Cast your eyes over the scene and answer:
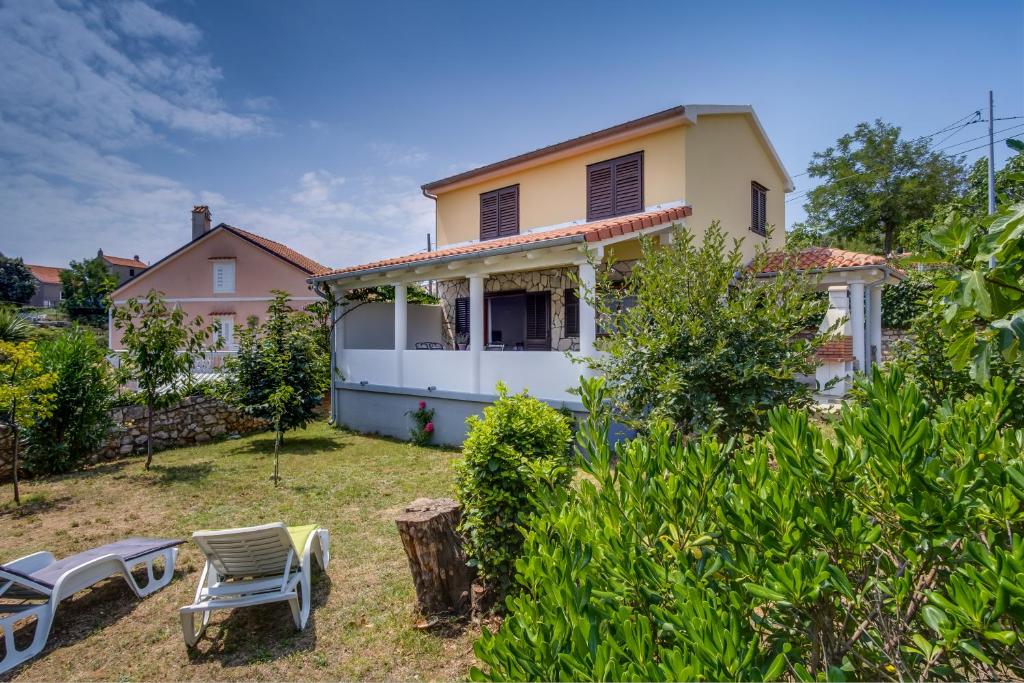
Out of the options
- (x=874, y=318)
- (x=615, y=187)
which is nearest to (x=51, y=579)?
(x=615, y=187)

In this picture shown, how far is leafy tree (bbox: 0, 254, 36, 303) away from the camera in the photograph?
48781 mm

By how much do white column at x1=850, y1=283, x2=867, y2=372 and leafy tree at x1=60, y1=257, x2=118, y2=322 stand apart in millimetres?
61510

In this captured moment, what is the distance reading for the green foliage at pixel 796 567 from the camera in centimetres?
119

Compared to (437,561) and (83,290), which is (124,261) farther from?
(437,561)

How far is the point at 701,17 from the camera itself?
768cm

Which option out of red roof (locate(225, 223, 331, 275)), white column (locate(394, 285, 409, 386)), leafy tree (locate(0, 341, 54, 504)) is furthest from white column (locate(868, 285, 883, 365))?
red roof (locate(225, 223, 331, 275))

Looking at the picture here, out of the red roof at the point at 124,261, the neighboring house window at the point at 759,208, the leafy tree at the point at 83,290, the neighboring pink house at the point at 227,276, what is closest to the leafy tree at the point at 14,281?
the leafy tree at the point at 83,290

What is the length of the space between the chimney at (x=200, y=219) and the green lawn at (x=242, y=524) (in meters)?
23.8

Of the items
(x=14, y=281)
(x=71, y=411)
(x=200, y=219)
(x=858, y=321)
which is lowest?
(x=71, y=411)

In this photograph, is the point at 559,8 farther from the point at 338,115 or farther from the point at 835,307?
the point at 835,307

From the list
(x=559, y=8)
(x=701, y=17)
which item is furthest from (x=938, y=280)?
(x=559, y=8)

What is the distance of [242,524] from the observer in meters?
6.91

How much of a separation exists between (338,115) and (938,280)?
42.7ft

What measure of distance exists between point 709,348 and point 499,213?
38.0ft
